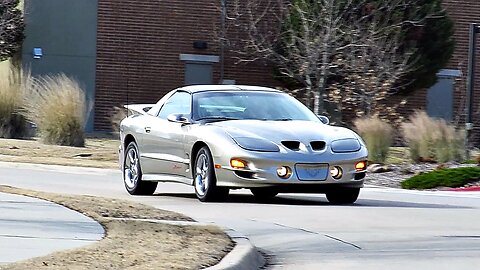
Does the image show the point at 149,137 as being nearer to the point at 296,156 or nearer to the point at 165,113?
the point at 165,113

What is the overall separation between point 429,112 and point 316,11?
404 inches

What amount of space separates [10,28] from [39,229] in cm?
2665

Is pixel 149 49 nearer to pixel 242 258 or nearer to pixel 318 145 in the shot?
pixel 318 145

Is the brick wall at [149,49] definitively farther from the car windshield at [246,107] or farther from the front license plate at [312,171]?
the front license plate at [312,171]

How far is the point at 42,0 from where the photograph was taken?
37.3 meters

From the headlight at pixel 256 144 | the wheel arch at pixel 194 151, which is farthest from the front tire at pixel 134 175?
the headlight at pixel 256 144

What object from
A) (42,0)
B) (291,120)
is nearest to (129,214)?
(291,120)

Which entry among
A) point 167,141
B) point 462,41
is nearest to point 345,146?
point 167,141

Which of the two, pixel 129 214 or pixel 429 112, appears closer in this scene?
pixel 129 214

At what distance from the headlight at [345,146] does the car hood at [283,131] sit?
0.06 meters

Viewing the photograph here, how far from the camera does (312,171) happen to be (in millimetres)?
13961

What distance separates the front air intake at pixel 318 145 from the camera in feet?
46.0

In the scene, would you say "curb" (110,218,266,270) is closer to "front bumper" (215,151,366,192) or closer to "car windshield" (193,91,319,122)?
"front bumper" (215,151,366,192)

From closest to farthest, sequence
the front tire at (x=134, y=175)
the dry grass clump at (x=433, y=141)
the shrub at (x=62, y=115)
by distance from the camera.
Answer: the front tire at (x=134, y=175), the dry grass clump at (x=433, y=141), the shrub at (x=62, y=115)
